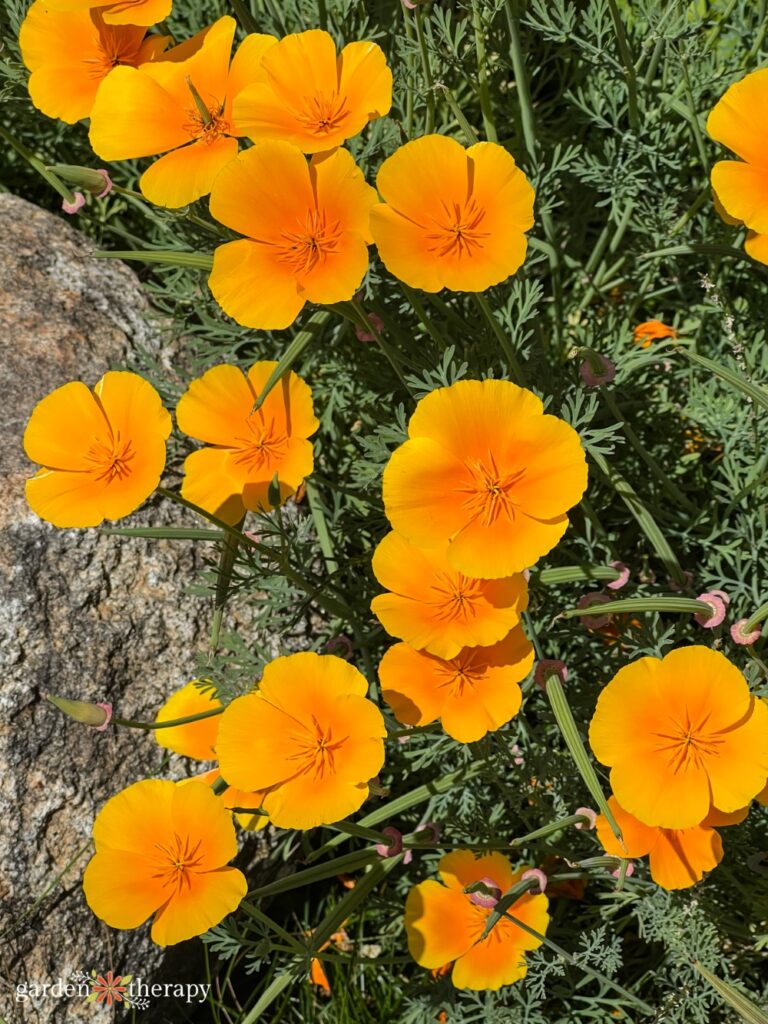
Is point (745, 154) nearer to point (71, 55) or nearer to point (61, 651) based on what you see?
point (71, 55)

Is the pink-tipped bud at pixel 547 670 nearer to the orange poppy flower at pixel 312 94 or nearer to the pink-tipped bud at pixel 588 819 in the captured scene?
the pink-tipped bud at pixel 588 819

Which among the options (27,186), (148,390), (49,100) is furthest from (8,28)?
(148,390)

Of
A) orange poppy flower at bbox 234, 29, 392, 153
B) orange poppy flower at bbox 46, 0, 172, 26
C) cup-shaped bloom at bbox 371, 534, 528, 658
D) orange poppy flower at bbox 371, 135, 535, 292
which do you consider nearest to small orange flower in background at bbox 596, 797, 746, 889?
cup-shaped bloom at bbox 371, 534, 528, 658

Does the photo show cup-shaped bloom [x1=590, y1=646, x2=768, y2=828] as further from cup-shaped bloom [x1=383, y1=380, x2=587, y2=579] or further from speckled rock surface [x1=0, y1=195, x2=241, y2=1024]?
speckled rock surface [x1=0, y1=195, x2=241, y2=1024]

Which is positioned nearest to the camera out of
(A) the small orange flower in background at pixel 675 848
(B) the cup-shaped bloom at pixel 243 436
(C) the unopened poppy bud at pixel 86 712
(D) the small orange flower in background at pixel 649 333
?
(C) the unopened poppy bud at pixel 86 712

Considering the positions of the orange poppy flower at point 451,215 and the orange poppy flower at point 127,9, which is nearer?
the orange poppy flower at point 451,215

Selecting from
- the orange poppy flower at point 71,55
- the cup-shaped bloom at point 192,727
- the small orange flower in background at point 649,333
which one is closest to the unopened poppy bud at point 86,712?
the cup-shaped bloom at point 192,727

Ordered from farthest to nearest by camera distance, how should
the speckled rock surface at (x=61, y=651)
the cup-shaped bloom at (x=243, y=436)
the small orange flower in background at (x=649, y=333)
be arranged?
1. the small orange flower in background at (x=649, y=333)
2. the speckled rock surface at (x=61, y=651)
3. the cup-shaped bloom at (x=243, y=436)

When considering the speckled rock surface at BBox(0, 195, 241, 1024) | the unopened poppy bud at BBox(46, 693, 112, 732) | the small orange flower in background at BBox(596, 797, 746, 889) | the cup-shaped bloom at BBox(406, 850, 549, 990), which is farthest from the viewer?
the speckled rock surface at BBox(0, 195, 241, 1024)
